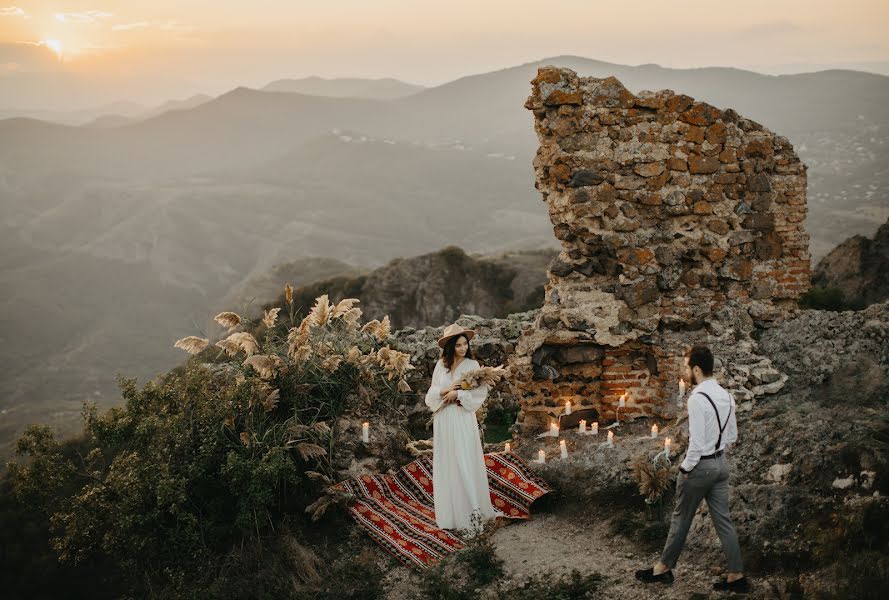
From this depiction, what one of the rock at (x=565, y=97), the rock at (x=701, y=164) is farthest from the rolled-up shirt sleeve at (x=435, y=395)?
the rock at (x=701, y=164)

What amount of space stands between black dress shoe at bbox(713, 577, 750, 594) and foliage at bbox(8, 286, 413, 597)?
12.5 ft

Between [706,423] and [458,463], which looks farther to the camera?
[458,463]

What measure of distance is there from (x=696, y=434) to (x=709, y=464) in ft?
0.78

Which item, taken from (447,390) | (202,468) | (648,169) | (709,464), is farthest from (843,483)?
(202,468)

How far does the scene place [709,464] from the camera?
5.26 m

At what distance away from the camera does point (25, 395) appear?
160 ft

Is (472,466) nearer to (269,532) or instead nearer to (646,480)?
(646,480)


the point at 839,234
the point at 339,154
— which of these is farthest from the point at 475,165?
the point at 839,234

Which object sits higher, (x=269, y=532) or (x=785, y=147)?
(x=785, y=147)

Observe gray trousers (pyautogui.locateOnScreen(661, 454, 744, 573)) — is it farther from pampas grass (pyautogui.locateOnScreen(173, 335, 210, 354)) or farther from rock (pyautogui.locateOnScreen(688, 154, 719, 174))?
pampas grass (pyautogui.locateOnScreen(173, 335, 210, 354))

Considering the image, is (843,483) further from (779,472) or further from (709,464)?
(709,464)

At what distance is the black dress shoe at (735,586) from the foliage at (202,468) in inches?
150

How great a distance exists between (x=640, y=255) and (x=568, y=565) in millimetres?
4800

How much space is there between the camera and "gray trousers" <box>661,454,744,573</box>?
207 inches
